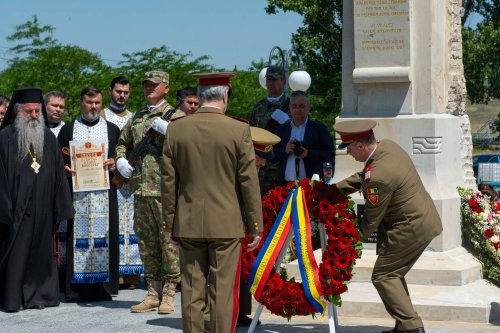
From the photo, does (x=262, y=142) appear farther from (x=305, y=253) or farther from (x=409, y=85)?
(x=409, y=85)

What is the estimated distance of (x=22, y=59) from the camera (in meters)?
35.3

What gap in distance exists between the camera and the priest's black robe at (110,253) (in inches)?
420

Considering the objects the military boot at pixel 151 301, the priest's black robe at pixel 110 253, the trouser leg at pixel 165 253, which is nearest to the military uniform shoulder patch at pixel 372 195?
the trouser leg at pixel 165 253

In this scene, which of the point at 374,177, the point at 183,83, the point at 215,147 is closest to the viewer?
the point at 215,147

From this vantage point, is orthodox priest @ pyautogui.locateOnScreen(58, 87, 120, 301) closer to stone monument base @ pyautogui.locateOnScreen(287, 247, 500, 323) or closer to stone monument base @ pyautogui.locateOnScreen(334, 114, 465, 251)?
stone monument base @ pyautogui.locateOnScreen(287, 247, 500, 323)

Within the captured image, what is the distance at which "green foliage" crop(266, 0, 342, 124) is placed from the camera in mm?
34000

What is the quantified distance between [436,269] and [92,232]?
11.8 feet

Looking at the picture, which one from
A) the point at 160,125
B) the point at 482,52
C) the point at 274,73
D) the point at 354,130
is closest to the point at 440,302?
the point at 354,130

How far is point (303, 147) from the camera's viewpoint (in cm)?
1034

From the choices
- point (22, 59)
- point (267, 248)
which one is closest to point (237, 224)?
point (267, 248)

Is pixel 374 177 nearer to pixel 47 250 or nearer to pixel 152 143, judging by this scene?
pixel 152 143

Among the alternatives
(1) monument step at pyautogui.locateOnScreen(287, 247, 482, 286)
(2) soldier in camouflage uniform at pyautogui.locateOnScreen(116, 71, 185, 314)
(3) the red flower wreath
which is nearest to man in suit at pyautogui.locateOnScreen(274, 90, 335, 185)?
(1) monument step at pyautogui.locateOnScreen(287, 247, 482, 286)

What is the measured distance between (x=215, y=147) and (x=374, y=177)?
129 cm

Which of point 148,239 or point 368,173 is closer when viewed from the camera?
point 368,173
